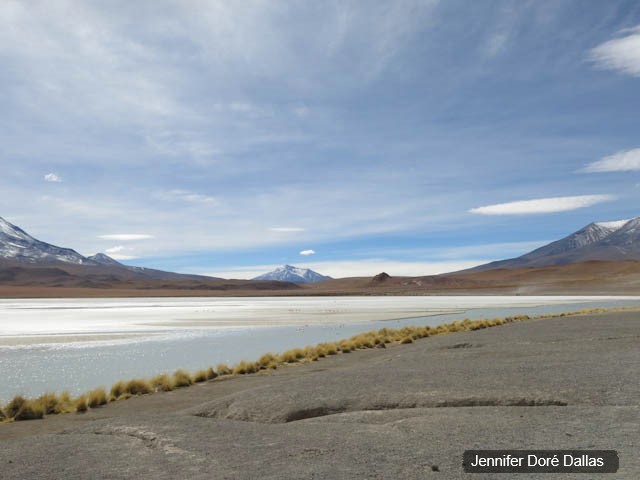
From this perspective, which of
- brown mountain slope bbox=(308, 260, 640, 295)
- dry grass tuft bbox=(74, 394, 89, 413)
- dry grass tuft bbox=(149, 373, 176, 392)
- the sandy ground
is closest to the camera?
the sandy ground

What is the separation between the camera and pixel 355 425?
8.90 metres

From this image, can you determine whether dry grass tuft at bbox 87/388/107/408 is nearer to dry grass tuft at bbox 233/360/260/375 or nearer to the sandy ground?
the sandy ground

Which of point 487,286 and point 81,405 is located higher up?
point 487,286

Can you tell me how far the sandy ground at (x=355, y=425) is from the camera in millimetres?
6930

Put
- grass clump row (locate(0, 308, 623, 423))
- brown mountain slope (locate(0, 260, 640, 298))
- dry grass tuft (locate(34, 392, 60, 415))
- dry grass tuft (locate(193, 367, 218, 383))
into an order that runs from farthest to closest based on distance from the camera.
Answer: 1. brown mountain slope (locate(0, 260, 640, 298))
2. dry grass tuft (locate(193, 367, 218, 383))
3. dry grass tuft (locate(34, 392, 60, 415))
4. grass clump row (locate(0, 308, 623, 423))

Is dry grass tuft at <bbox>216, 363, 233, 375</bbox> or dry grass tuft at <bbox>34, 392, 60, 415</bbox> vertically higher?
dry grass tuft at <bbox>216, 363, 233, 375</bbox>

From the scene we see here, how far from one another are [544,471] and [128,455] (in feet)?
17.5

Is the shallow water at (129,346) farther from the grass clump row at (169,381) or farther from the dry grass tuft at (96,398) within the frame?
the dry grass tuft at (96,398)

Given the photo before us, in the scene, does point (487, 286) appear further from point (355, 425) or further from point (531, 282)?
point (355, 425)

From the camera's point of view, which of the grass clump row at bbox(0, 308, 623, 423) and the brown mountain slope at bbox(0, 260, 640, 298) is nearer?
the grass clump row at bbox(0, 308, 623, 423)

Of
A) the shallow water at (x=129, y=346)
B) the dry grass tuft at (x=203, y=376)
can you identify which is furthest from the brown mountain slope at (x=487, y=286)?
the dry grass tuft at (x=203, y=376)

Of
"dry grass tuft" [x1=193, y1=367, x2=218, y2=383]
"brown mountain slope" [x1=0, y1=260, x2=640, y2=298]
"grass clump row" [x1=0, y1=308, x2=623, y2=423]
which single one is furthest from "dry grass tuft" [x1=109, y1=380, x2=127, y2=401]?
"brown mountain slope" [x1=0, y1=260, x2=640, y2=298]

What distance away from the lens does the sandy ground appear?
6930mm

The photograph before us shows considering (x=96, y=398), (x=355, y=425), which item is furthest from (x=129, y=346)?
(x=355, y=425)
